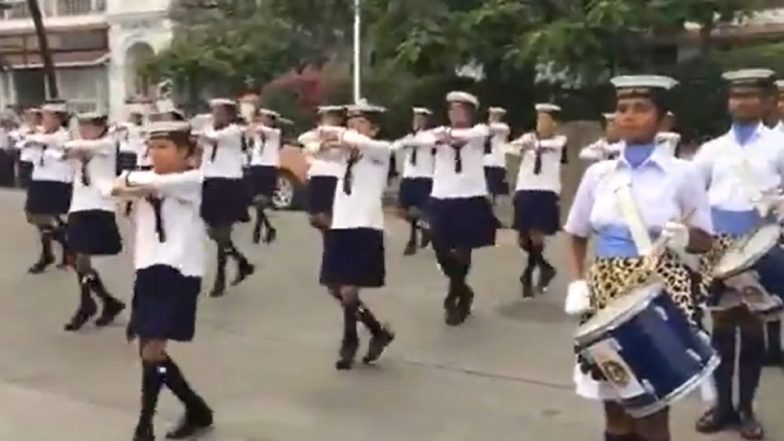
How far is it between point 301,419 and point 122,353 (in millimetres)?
2384

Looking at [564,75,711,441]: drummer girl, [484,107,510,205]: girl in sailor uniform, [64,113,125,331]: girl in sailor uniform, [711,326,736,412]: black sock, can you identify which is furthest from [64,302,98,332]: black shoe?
[564,75,711,441]: drummer girl

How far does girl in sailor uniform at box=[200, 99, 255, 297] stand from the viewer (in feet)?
39.9

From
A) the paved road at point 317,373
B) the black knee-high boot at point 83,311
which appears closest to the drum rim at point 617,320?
the paved road at point 317,373

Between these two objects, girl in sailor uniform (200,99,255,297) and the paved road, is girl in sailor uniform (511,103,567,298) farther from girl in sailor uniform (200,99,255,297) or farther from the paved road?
girl in sailor uniform (200,99,255,297)

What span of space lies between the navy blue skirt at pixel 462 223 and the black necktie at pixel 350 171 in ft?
5.42

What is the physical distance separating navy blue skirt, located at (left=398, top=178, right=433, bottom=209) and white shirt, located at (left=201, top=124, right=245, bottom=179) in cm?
223

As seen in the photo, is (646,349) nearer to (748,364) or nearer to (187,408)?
(748,364)

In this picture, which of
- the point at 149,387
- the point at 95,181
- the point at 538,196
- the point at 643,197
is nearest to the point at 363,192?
the point at 149,387

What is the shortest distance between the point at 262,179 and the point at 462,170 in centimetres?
575

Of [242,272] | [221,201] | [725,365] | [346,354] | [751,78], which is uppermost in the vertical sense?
[751,78]

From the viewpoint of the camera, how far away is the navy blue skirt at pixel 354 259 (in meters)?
8.58

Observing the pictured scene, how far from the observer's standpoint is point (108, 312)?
10562mm

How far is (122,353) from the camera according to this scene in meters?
9.47

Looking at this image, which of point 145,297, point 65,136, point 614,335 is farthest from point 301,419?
point 65,136
